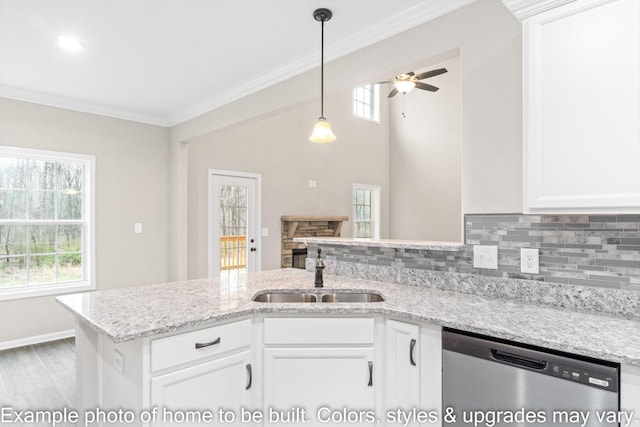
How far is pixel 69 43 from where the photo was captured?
2773mm

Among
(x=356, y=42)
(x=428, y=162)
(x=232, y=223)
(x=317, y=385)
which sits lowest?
(x=317, y=385)

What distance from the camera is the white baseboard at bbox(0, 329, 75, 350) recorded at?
3778 millimetres

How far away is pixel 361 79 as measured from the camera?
270 centimetres

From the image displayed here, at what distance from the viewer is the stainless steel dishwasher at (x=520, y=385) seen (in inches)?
50.7

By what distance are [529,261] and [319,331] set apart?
1.10 meters

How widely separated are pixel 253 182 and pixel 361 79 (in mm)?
3134

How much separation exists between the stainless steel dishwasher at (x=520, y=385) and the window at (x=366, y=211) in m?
→ 5.38

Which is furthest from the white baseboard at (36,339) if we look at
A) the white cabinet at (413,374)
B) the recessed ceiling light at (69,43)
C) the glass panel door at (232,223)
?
the white cabinet at (413,374)

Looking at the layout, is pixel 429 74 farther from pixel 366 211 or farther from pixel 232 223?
pixel 366 211

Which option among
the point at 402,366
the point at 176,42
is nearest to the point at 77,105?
the point at 176,42

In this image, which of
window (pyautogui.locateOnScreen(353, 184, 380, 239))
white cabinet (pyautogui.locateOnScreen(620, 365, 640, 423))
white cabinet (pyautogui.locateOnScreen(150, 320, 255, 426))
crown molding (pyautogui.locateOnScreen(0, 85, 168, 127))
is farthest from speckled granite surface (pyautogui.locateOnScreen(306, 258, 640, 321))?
window (pyautogui.locateOnScreen(353, 184, 380, 239))

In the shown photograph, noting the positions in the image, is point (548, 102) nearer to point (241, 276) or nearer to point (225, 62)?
point (241, 276)

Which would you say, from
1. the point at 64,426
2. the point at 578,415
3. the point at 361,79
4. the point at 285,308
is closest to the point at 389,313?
the point at 285,308

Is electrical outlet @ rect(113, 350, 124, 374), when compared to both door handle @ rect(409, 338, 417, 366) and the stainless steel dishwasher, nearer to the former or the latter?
door handle @ rect(409, 338, 417, 366)
